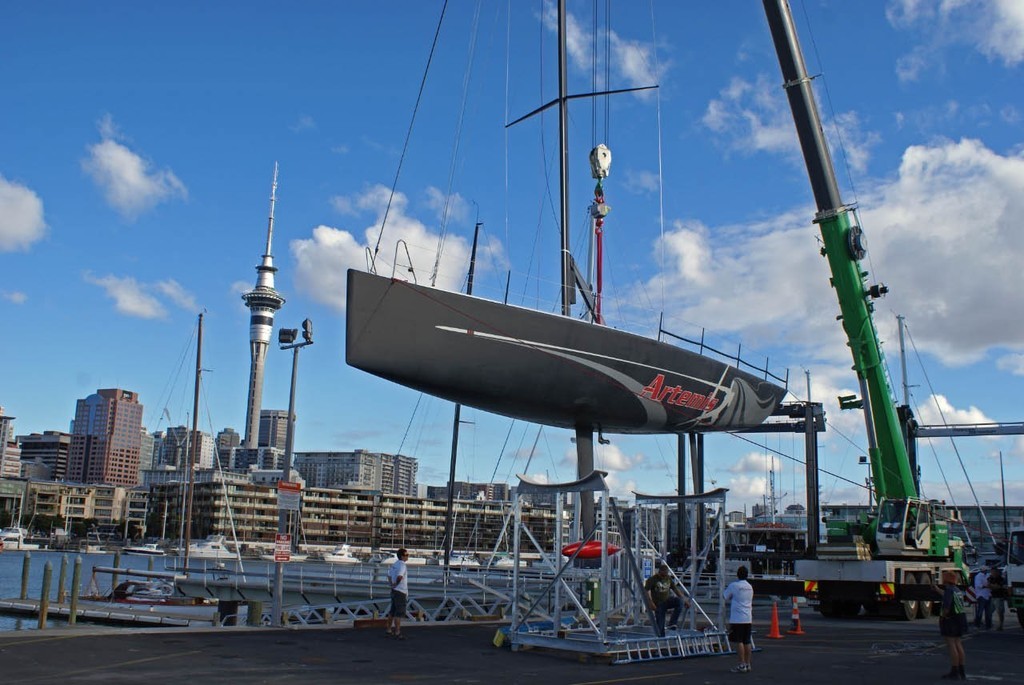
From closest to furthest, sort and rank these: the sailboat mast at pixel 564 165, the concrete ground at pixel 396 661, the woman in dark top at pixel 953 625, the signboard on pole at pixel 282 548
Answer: the concrete ground at pixel 396 661 < the woman in dark top at pixel 953 625 < the signboard on pole at pixel 282 548 < the sailboat mast at pixel 564 165

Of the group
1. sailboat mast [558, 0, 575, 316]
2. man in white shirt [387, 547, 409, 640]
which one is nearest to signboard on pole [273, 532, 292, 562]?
man in white shirt [387, 547, 409, 640]

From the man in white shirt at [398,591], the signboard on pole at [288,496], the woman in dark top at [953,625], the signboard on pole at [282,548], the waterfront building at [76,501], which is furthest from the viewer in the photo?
the waterfront building at [76,501]

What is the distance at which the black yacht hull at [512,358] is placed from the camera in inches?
647

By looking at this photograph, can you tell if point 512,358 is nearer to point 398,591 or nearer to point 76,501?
point 398,591

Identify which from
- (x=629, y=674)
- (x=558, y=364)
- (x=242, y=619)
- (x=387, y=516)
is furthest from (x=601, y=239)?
Answer: (x=387, y=516)

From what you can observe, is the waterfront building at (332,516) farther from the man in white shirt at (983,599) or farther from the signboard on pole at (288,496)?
the signboard on pole at (288,496)

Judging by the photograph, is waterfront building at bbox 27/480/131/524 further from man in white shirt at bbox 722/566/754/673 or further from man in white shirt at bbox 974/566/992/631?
man in white shirt at bbox 722/566/754/673

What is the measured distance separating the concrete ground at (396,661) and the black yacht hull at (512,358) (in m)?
4.60

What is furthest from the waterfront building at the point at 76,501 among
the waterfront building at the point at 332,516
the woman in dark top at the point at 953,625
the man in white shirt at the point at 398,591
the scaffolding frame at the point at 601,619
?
the woman in dark top at the point at 953,625

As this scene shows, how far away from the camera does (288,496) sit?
15844 mm

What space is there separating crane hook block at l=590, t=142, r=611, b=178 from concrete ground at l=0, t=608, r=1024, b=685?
11199 mm

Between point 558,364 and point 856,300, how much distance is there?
379 inches

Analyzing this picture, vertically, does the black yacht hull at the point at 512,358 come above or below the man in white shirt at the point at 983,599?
above

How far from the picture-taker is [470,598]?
21.1 metres
